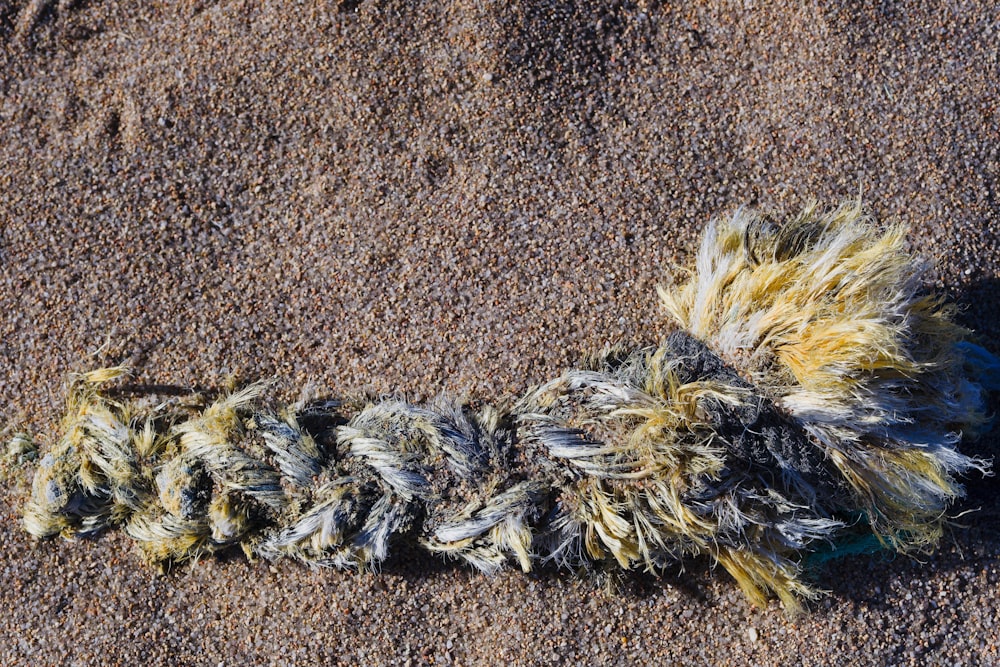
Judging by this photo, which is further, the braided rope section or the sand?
the sand

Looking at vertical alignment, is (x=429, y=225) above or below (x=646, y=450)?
above

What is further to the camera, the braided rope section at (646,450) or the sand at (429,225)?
the sand at (429,225)

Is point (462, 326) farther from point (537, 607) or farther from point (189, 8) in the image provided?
point (189, 8)

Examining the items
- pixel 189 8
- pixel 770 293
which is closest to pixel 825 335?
pixel 770 293

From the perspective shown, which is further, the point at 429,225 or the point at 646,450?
the point at 429,225
